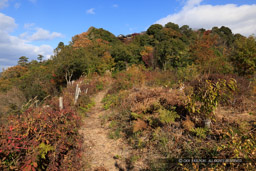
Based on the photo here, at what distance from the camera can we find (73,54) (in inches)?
613

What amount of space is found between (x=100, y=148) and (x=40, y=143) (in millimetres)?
2548

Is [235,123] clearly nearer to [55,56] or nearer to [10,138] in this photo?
[10,138]

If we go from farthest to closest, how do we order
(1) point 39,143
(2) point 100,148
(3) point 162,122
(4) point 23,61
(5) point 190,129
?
(4) point 23,61 → (2) point 100,148 → (3) point 162,122 → (5) point 190,129 → (1) point 39,143

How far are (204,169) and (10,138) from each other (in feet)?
11.0

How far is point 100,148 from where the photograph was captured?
493cm

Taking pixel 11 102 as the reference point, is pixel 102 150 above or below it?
below

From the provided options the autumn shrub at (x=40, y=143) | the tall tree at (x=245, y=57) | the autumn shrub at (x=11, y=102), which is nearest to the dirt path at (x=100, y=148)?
the autumn shrub at (x=40, y=143)

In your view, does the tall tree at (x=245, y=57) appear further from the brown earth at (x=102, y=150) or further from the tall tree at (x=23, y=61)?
the tall tree at (x=23, y=61)

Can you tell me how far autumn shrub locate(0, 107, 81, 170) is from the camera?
225cm

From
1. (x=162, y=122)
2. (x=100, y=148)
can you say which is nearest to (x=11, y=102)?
(x=100, y=148)

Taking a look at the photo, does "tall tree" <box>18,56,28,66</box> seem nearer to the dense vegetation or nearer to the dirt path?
the dense vegetation

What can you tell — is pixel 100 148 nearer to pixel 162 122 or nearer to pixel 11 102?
pixel 162 122

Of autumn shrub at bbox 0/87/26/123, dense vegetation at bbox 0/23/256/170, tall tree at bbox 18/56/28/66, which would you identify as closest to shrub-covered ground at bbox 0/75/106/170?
dense vegetation at bbox 0/23/256/170

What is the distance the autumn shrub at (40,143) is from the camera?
7.39 feet
